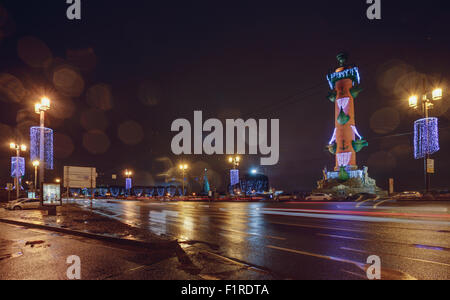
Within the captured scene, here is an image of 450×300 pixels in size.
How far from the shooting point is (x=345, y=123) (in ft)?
165

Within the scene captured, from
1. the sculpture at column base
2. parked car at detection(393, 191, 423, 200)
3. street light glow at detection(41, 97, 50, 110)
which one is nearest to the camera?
street light glow at detection(41, 97, 50, 110)

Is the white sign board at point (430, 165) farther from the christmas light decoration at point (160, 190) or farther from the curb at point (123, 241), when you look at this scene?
the christmas light decoration at point (160, 190)

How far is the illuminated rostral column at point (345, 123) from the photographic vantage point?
4906cm

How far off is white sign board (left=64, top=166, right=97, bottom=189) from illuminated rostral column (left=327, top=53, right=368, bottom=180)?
43035 millimetres

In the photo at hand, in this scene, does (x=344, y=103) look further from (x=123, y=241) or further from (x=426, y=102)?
(x=123, y=241)

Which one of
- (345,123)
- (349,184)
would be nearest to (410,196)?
(349,184)

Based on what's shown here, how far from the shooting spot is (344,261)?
6.17 m

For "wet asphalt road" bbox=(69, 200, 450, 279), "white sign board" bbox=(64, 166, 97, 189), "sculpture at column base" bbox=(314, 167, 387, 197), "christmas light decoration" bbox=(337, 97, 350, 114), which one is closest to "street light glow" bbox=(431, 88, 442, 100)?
"wet asphalt road" bbox=(69, 200, 450, 279)

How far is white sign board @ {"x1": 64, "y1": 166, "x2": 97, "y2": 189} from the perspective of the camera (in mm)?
17641

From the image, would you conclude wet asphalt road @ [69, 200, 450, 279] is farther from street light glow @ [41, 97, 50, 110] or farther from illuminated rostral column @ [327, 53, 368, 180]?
illuminated rostral column @ [327, 53, 368, 180]

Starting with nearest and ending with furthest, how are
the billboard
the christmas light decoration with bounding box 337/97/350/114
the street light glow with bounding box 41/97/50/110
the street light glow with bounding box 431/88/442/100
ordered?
the street light glow with bounding box 41/97/50/110 < the billboard < the street light glow with bounding box 431/88/442/100 < the christmas light decoration with bounding box 337/97/350/114

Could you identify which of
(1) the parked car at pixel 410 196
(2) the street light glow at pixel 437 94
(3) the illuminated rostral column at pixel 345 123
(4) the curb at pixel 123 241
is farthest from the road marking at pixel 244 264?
(3) the illuminated rostral column at pixel 345 123
